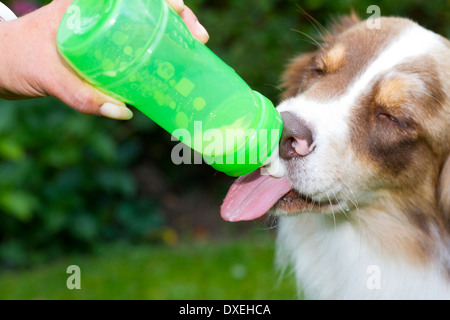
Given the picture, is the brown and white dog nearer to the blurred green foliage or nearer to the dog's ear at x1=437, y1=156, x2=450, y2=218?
the dog's ear at x1=437, y1=156, x2=450, y2=218

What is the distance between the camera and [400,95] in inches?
113

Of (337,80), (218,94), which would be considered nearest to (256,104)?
(218,94)

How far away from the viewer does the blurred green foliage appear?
5.65 metres

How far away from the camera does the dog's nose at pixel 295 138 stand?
103 inches

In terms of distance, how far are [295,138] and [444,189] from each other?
3.25 ft

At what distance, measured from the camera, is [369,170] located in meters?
2.91

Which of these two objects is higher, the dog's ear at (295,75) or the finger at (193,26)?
the dog's ear at (295,75)

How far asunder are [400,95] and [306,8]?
4311mm

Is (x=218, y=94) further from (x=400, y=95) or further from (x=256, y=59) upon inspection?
(x=256, y=59)

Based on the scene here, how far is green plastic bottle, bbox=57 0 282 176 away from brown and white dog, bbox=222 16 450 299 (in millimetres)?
307

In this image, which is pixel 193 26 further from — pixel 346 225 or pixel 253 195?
pixel 346 225

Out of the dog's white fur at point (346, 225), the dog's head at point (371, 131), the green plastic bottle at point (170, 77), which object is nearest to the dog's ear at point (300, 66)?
the dog's head at point (371, 131)

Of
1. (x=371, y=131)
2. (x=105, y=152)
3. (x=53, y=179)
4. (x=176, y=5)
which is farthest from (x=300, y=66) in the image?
(x=53, y=179)

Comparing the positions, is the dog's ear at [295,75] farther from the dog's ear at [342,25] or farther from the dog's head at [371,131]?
the dog's head at [371,131]
